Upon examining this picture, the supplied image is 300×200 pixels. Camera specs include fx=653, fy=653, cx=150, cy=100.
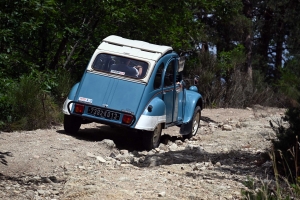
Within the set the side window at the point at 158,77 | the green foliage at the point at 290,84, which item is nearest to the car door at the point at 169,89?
the side window at the point at 158,77

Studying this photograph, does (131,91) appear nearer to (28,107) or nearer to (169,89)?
(169,89)

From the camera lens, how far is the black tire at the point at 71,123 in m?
12.5

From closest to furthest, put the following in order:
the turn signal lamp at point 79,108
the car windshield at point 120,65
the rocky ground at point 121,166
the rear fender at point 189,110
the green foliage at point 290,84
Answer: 1. the rocky ground at point 121,166
2. the green foliage at point 290,84
3. the turn signal lamp at point 79,108
4. the car windshield at point 120,65
5. the rear fender at point 189,110

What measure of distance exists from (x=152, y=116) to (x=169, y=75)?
60.1 inches

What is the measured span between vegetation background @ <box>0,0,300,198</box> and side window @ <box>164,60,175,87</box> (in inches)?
86.0

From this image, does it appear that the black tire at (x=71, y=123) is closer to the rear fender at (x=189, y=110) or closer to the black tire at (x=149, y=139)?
the black tire at (x=149, y=139)

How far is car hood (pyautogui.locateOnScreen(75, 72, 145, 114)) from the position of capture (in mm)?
11945

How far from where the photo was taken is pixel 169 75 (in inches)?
522

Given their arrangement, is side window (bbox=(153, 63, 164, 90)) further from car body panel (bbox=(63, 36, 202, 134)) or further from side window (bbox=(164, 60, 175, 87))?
side window (bbox=(164, 60, 175, 87))

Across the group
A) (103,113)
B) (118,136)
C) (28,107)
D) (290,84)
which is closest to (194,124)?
(118,136)

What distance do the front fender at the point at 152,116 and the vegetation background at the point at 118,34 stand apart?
7.69 feet

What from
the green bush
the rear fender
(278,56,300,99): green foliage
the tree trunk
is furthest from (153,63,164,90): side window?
the tree trunk

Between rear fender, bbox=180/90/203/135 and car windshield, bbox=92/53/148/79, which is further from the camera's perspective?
rear fender, bbox=180/90/203/135

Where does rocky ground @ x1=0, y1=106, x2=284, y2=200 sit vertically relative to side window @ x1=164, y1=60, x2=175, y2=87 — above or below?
below
